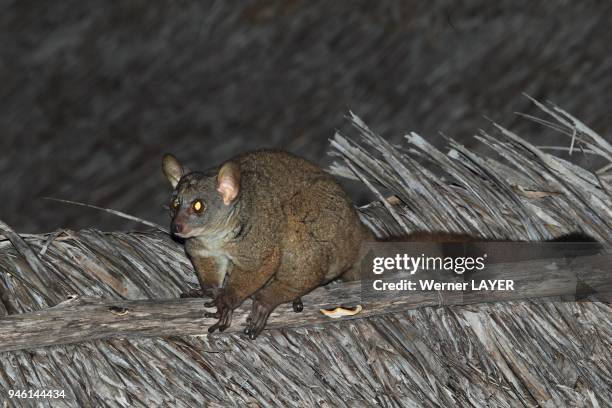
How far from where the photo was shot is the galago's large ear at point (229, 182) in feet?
13.4

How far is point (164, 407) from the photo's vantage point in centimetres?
400

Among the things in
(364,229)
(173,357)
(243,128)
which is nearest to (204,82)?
(243,128)

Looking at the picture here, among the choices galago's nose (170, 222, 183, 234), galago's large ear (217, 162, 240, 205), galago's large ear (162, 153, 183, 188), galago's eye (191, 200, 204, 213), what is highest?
galago's large ear (162, 153, 183, 188)

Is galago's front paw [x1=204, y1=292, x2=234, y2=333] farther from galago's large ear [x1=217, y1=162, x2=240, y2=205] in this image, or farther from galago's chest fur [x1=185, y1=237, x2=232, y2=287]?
galago's large ear [x1=217, y1=162, x2=240, y2=205]

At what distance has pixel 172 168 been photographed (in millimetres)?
4219

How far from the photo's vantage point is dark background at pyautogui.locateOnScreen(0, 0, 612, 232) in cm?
877

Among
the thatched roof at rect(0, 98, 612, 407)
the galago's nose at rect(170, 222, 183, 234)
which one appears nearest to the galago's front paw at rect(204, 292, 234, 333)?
the thatched roof at rect(0, 98, 612, 407)

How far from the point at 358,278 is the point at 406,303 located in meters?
0.31

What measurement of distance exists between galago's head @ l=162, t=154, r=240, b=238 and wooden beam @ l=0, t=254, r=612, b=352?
0.92 ft

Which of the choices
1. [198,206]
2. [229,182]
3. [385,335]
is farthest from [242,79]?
[198,206]

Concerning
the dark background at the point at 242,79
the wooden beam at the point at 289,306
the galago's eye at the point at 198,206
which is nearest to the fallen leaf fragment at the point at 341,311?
the wooden beam at the point at 289,306

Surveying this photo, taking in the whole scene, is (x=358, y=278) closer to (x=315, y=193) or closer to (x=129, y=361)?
(x=315, y=193)

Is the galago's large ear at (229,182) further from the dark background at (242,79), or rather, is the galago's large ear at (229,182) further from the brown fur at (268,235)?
the dark background at (242,79)

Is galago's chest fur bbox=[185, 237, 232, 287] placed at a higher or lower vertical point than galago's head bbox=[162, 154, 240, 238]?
lower
